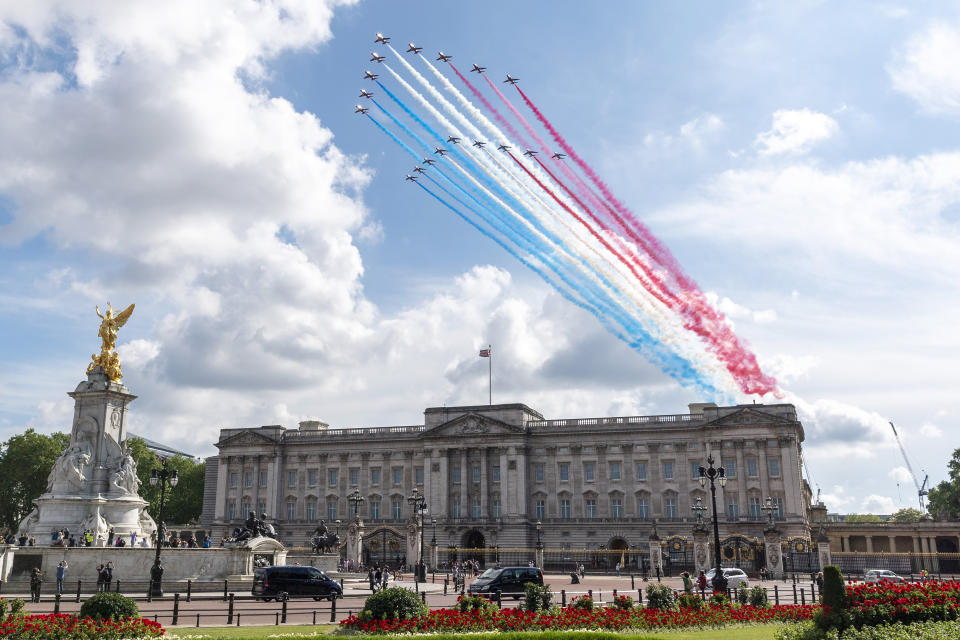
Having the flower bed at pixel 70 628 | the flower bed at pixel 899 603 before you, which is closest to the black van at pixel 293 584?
the flower bed at pixel 70 628

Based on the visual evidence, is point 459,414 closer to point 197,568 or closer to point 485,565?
point 485,565

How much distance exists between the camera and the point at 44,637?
1925 cm

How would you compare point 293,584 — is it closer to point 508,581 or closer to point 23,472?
point 508,581

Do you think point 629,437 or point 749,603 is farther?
point 629,437

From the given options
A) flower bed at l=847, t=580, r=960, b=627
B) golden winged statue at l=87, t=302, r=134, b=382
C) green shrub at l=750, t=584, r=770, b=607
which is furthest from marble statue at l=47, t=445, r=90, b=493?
→ flower bed at l=847, t=580, r=960, b=627

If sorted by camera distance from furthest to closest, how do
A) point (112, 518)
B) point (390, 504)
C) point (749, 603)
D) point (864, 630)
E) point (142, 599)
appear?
point (390, 504) → point (112, 518) → point (142, 599) → point (749, 603) → point (864, 630)

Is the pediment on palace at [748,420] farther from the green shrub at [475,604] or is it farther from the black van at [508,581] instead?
the green shrub at [475,604]

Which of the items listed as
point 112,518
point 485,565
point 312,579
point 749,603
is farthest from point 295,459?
point 749,603

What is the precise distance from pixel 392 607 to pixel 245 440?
82.7 metres

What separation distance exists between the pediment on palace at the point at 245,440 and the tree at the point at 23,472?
1887cm

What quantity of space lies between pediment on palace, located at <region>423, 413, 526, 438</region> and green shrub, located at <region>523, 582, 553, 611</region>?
64309mm

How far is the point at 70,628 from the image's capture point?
64.3ft

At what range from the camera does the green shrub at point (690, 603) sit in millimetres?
27008

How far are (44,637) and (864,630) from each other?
A: 19297 mm
